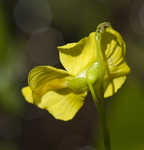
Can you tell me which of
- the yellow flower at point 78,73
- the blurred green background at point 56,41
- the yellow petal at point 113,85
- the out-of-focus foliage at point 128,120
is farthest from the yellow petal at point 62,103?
the blurred green background at point 56,41

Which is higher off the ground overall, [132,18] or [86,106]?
[132,18]

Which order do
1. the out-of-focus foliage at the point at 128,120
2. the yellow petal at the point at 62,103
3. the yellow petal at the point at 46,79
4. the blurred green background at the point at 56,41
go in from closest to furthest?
the yellow petal at the point at 46,79, the yellow petal at the point at 62,103, the out-of-focus foliage at the point at 128,120, the blurred green background at the point at 56,41

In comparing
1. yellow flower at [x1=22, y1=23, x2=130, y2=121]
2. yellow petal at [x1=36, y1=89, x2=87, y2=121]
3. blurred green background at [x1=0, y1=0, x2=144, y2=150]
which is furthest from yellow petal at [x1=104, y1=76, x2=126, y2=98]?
blurred green background at [x1=0, y1=0, x2=144, y2=150]

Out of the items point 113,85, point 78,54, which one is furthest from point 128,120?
point 78,54

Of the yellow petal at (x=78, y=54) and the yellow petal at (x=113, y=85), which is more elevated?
the yellow petal at (x=78, y=54)

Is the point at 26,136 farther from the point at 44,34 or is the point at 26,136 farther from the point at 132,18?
the point at 132,18

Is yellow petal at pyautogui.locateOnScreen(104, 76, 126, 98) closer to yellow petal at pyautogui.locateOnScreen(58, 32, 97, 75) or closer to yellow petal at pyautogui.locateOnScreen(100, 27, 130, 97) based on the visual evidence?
yellow petal at pyautogui.locateOnScreen(100, 27, 130, 97)

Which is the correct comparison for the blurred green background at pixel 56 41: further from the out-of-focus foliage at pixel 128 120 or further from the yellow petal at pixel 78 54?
the yellow petal at pixel 78 54

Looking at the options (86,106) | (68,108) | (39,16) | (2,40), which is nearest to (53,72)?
(68,108)
